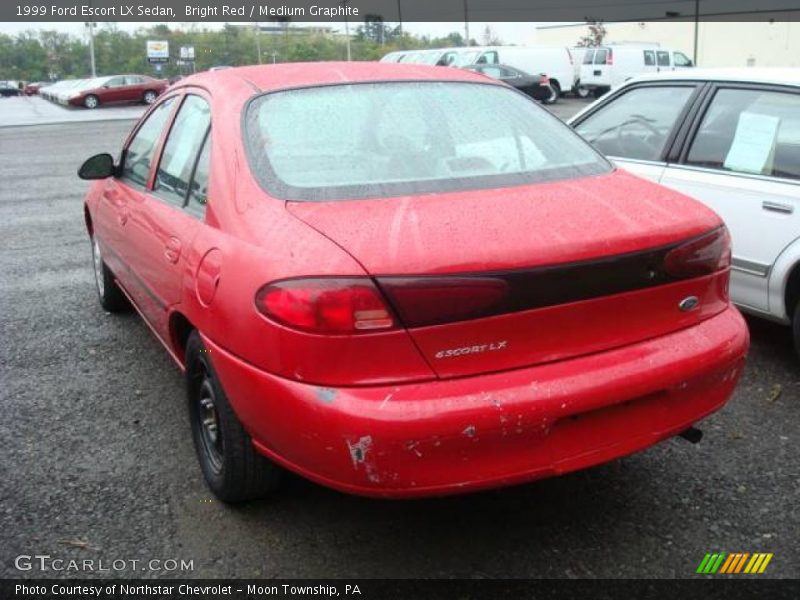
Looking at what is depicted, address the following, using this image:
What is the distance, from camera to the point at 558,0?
57.8 metres

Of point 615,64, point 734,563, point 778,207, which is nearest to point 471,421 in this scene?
point 734,563

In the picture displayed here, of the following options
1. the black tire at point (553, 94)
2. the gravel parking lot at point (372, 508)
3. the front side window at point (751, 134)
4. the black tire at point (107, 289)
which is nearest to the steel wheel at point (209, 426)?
the gravel parking lot at point (372, 508)

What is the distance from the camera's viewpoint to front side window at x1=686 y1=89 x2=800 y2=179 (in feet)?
13.0

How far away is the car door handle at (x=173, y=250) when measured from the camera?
3.00m

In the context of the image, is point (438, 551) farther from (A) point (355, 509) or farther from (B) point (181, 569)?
(B) point (181, 569)

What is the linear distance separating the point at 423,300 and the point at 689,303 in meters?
0.93

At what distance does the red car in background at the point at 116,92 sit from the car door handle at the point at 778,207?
3661 centimetres

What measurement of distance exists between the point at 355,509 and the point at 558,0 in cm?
6016

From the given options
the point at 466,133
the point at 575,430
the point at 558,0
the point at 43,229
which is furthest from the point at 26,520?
the point at 558,0

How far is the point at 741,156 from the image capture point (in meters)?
4.17

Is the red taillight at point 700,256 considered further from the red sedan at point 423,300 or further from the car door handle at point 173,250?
the car door handle at point 173,250

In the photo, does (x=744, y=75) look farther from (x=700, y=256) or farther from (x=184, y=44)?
(x=184, y=44)

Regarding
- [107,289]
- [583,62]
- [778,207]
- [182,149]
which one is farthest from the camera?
[583,62]

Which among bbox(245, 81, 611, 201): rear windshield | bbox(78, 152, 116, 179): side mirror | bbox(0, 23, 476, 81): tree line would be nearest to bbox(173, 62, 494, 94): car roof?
bbox(245, 81, 611, 201): rear windshield
